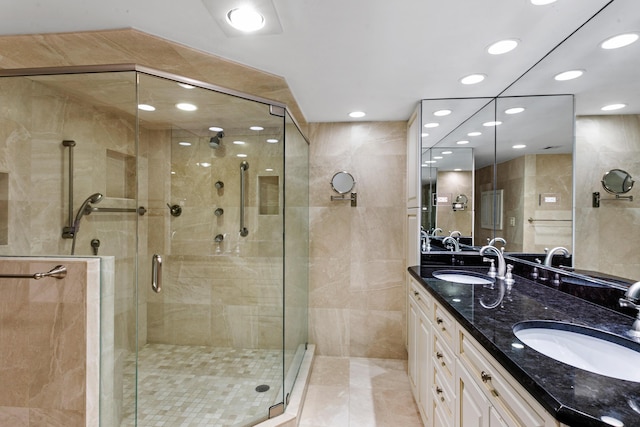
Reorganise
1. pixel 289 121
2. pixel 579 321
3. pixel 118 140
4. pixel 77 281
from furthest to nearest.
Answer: pixel 289 121, pixel 118 140, pixel 77 281, pixel 579 321

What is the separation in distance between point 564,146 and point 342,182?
65.3 inches

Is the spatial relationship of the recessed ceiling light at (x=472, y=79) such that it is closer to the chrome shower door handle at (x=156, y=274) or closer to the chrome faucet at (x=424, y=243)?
the chrome faucet at (x=424, y=243)

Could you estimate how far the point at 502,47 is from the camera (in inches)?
61.4

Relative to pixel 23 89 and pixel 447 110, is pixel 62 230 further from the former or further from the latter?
pixel 447 110

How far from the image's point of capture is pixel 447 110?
2.37 metres

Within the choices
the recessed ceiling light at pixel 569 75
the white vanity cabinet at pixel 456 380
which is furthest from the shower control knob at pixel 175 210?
the recessed ceiling light at pixel 569 75

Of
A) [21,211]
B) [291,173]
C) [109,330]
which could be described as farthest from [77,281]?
[291,173]

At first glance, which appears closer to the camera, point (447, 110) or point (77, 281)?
point (77, 281)

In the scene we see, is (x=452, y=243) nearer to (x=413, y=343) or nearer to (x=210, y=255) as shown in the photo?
(x=413, y=343)

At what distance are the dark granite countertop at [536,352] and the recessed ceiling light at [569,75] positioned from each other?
1.19m

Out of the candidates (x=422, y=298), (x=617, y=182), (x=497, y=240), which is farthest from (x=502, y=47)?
(x=422, y=298)

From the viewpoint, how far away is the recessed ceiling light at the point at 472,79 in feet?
6.23

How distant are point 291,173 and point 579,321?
76.1 inches

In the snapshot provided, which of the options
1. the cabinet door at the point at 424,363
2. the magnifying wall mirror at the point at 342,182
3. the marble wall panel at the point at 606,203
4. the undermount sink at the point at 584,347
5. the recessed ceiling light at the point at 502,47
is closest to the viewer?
the undermount sink at the point at 584,347
